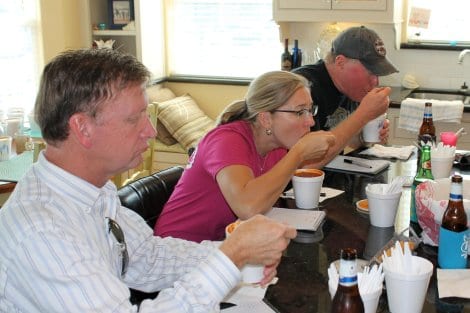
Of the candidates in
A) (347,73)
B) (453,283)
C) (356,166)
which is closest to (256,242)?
(453,283)

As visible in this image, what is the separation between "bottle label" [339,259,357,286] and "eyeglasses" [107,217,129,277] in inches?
21.6

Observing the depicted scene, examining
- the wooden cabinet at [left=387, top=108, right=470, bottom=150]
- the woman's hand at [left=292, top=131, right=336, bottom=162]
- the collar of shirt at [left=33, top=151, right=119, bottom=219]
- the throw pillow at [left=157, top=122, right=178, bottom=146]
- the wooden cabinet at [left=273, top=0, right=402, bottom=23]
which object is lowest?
A: the throw pillow at [left=157, top=122, right=178, bottom=146]

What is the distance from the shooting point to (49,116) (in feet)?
4.02

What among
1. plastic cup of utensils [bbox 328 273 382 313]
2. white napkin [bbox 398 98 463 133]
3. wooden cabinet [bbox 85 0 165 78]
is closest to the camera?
plastic cup of utensils [bbox 328 273 382 313]

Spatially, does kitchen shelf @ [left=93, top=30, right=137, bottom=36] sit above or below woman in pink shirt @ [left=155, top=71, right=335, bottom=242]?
above

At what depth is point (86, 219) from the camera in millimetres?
1255

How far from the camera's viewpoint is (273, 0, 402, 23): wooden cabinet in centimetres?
411

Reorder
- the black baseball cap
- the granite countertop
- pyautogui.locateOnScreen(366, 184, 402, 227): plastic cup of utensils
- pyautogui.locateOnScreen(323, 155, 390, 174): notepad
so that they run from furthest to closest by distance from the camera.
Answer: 1. the granite countertop
2. the black baseball cap
3. pyautogui.locateOnScreen(323, 155, 390, 174): notepad
4. pyautogui.locateOnScreen(366, 184, 402, 227): plastic cup of utensils

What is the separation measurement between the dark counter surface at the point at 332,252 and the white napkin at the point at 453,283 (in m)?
0.02

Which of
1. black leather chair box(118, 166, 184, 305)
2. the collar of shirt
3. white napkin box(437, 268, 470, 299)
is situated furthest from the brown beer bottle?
black leather chair box(118, 166, 184, 305)

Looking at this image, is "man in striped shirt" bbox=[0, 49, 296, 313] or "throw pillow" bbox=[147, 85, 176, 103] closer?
"man in striped shirt" bbox=[0, 49, 296, 313]

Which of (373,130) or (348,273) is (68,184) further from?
(373,130)

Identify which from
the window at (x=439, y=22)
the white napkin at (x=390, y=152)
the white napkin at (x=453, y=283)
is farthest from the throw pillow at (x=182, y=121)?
the white napkin at (x=453, y=283)

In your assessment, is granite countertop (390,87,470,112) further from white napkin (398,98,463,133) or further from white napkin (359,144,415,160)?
→ white napkin (359,144,415,160)
